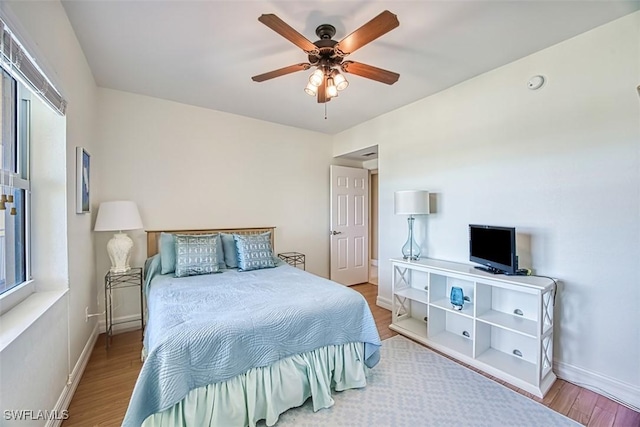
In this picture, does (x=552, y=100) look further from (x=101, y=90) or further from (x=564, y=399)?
(x=101, y=90)

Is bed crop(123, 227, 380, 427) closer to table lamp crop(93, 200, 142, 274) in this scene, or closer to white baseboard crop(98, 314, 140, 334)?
table lamp crop(93, 200, 142, 274)

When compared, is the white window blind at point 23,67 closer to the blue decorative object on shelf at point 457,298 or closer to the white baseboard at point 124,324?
the white baseboard at point 124,324

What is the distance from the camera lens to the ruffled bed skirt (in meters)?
1.41

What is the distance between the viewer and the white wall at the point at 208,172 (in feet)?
9.69

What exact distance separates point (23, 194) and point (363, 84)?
2.78 metres

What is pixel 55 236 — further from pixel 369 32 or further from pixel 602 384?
pixel 602 384

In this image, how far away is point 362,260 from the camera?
4.79 metres

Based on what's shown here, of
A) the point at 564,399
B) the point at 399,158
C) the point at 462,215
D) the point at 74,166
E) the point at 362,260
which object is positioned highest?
the point at 399,158

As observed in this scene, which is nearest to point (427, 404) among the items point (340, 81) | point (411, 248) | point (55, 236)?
point (411, 248)

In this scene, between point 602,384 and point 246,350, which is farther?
point 602,384

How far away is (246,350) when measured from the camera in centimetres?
156

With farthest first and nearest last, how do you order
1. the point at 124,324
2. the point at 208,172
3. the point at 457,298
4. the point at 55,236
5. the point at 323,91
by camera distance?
the point at 208,172 → the point at 124,324 → the point at 457,298 → the point at 323,91 → the point at 55,236


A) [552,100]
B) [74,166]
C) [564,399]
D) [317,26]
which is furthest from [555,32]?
[74,166]

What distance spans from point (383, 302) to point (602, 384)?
210 centimetres
